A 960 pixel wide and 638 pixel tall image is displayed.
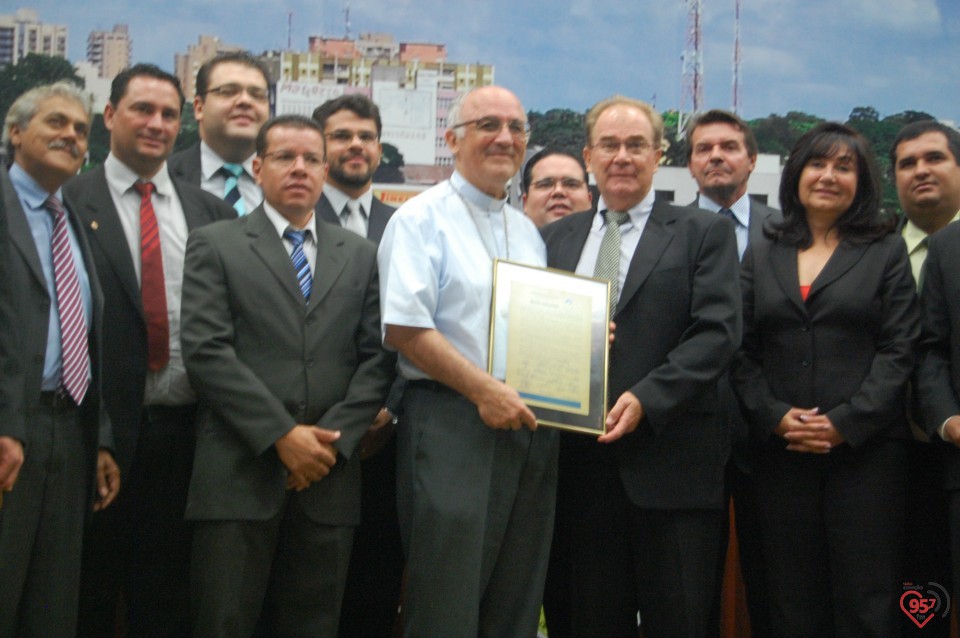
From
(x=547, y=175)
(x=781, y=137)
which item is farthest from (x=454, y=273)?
(x=781, y=137)

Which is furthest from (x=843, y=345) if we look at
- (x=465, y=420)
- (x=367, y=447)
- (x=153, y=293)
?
(x=153, y=293)

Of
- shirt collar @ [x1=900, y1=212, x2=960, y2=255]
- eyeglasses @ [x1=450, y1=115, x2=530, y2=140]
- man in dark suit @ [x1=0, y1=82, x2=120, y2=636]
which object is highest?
eyeglasses @ [x1=450, y1=115, x2=530, y2=140]

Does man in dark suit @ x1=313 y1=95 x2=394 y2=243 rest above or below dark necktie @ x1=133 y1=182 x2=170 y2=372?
above

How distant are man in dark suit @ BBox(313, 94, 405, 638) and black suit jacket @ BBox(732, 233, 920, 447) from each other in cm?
116

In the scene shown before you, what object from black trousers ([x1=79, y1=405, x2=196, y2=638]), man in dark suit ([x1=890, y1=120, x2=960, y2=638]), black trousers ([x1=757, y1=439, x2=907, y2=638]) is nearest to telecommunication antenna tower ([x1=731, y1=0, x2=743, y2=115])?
man in dark suit ([x1=890, y1=120, x2=960, y2=638])

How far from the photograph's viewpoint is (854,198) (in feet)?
9.91

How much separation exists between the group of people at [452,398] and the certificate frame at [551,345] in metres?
0.06

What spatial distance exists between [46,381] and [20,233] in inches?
16.0

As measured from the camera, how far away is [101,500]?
2.77m

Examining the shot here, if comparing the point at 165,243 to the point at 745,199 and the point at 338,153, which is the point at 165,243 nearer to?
the point at 338,153

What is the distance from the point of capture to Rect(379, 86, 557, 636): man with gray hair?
2.52 metres

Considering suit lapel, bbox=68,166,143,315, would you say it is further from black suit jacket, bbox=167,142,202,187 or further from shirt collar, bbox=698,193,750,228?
shirt collar, bbox=698,193,750,228

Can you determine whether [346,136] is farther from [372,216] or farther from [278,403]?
[278,403]

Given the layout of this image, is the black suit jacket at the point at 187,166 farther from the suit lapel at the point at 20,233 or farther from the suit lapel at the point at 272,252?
the suit lapel at the point at 20,233
